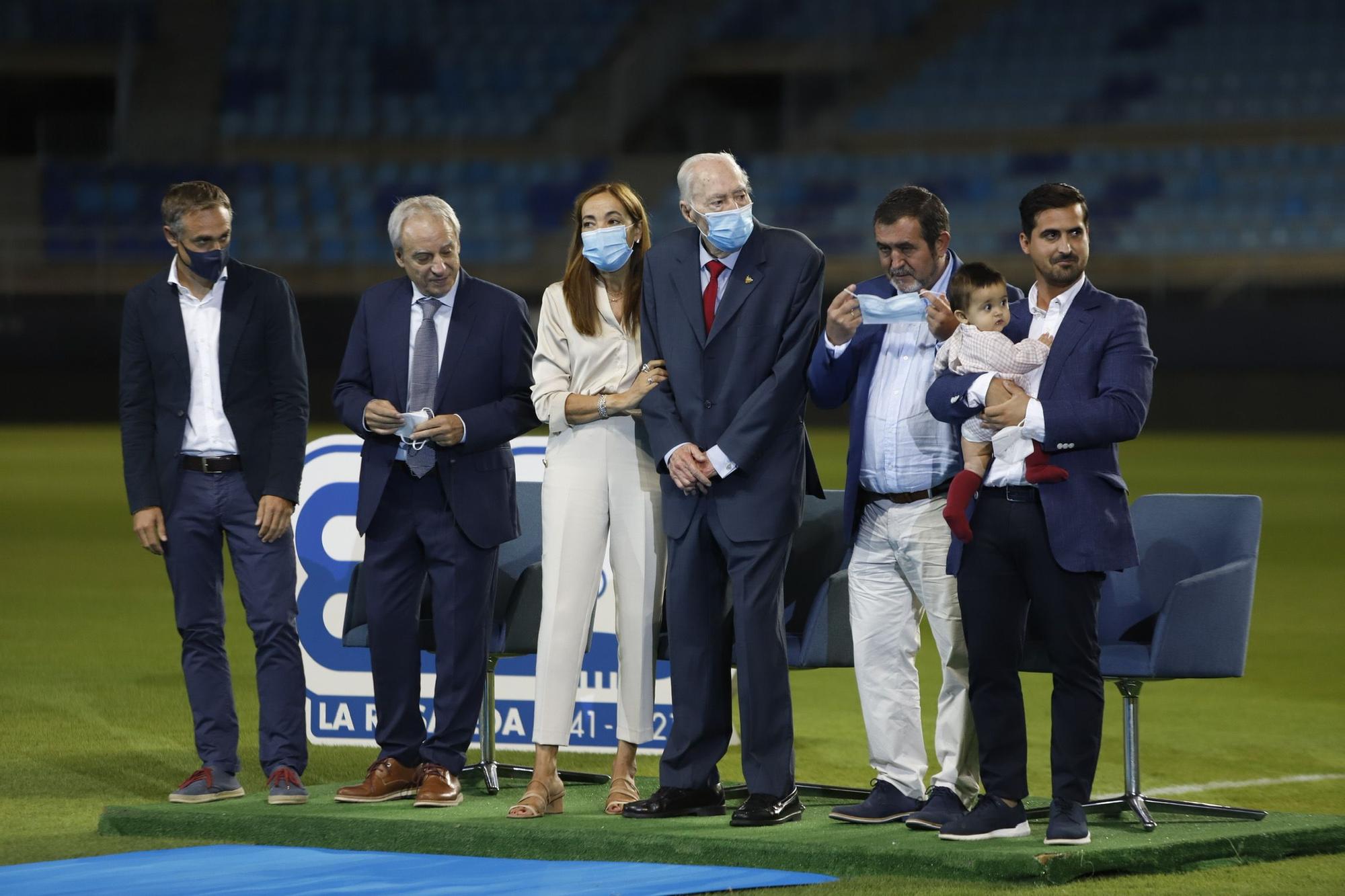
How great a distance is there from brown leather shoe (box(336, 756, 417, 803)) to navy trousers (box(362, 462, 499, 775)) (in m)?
0.03

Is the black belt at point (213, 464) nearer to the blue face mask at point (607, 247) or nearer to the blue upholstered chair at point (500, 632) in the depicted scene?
the blue upholstered chair at point (500, 632)

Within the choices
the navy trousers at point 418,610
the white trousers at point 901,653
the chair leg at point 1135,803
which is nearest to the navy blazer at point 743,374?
the white trousers at point 901,653

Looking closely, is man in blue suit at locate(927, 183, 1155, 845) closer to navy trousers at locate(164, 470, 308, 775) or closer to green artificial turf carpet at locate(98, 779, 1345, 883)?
green artificial turf carpet at locate(98, 779, 1345, 883)

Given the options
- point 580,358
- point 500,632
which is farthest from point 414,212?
point 500,632

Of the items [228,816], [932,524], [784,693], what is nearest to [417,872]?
[228,816]

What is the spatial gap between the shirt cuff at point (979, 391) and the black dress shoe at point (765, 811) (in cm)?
120

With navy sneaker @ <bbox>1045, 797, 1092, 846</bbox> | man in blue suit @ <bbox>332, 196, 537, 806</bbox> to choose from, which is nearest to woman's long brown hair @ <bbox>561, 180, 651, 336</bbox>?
man in blue suit @ <bbox>332, 196, 537, 806</bbox>

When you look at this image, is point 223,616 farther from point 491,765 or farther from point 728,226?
point 728,226

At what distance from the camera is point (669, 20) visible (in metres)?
29.4

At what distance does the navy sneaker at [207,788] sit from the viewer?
5.32 m

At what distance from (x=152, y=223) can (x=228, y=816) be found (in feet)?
71.8

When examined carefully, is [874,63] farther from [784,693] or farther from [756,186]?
[784,693]

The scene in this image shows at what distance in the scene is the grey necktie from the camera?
5375 mm

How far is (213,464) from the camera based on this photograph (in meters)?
5.39
